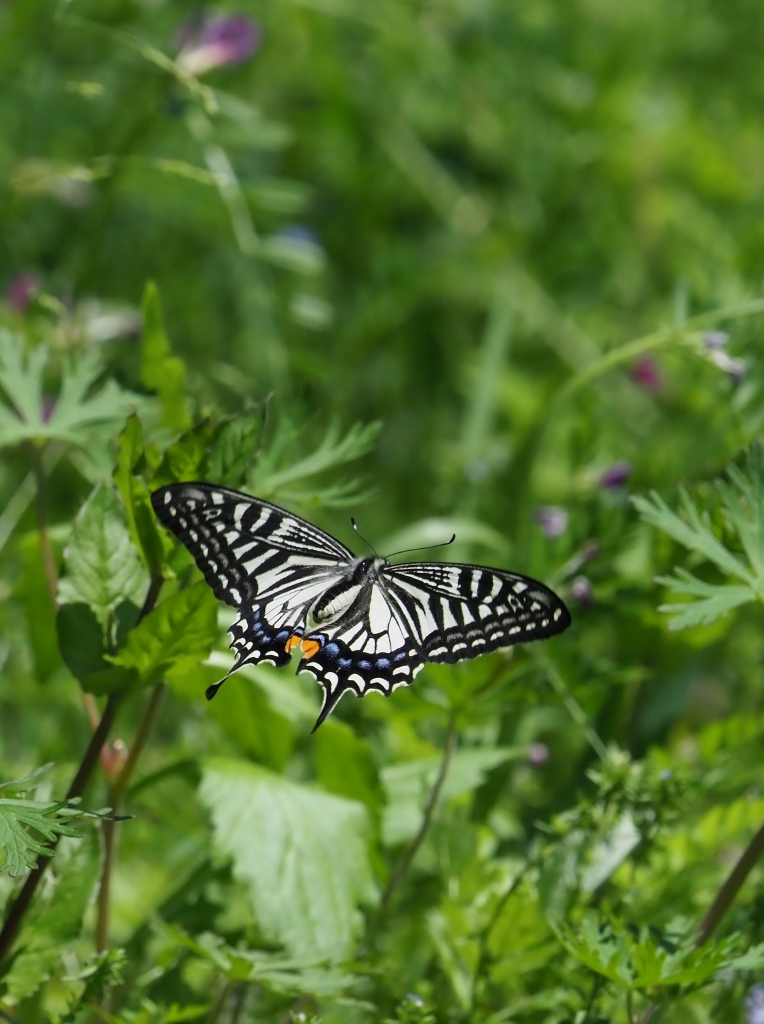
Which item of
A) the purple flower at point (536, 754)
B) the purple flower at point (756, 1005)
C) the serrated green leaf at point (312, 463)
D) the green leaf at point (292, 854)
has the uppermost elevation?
the serrated green leaf at point (312, 463)

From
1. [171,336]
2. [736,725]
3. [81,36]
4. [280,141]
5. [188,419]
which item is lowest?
[736,725]

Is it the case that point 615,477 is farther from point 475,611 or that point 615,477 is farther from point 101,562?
point 101,562

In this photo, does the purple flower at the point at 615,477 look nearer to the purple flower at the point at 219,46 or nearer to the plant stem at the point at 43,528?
the plant stem at the point at 43,528

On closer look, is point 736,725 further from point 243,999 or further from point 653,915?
point 243,999

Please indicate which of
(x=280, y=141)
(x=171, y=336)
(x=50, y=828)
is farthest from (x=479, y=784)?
(x=171, y=336)

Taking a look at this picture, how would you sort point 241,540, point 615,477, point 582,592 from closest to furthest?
point 241,540 < point 582,592 < point 615,477

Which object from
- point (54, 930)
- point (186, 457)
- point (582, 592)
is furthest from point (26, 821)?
point (582, 592)

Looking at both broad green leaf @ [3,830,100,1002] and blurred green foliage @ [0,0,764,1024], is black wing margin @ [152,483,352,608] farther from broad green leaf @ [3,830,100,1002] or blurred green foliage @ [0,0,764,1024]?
broad green leaf @ [3,830,100,1002]

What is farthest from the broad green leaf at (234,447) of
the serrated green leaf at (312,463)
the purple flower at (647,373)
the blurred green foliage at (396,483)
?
the purple flower at (647,373)
